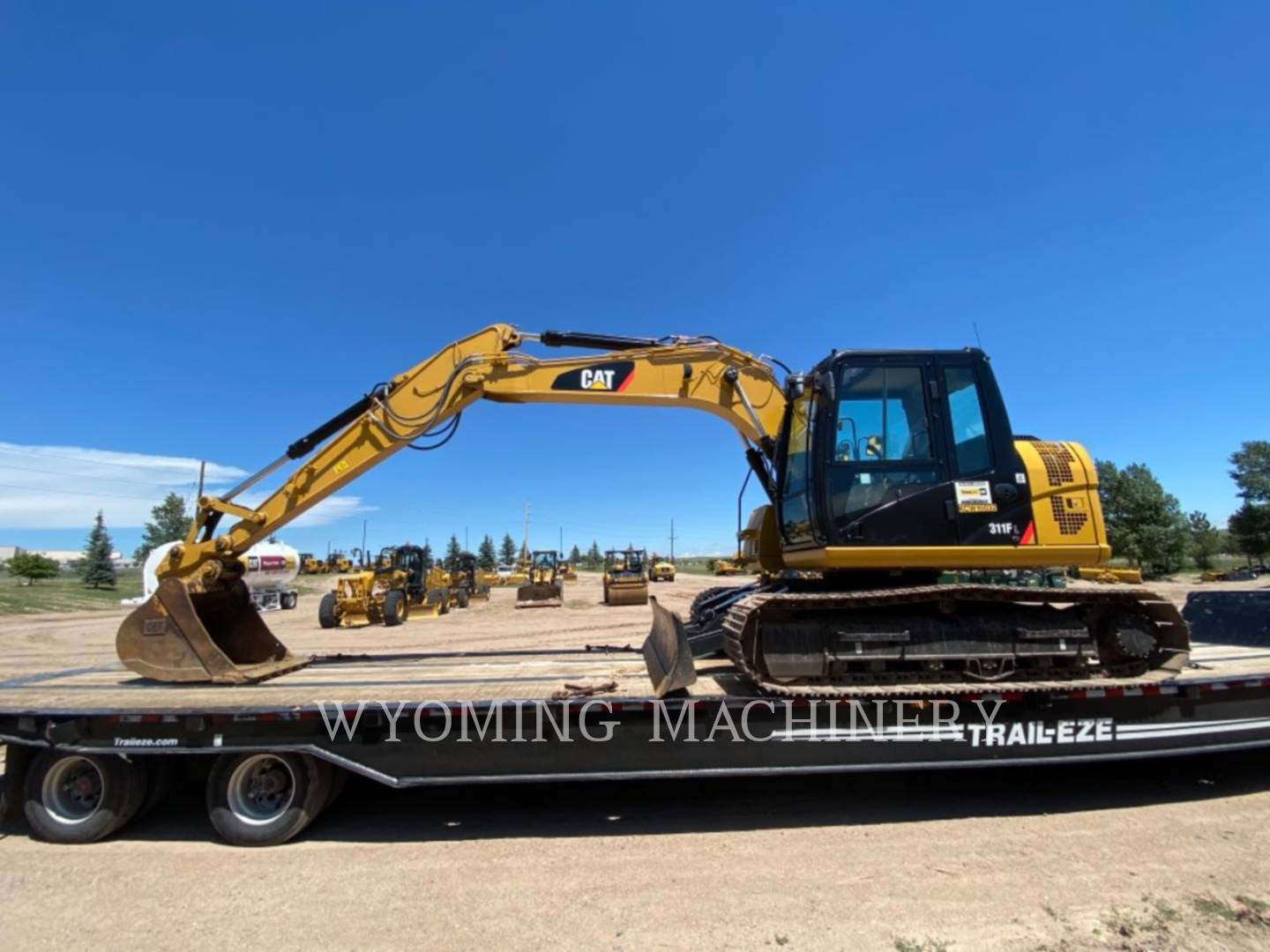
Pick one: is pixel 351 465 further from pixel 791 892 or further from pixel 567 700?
pixel 791 892

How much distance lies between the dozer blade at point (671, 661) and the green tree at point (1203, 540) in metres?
77.1

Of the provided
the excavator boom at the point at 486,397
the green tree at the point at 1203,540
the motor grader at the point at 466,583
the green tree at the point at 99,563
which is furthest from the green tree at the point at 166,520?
the green tree at the point at 1203,540

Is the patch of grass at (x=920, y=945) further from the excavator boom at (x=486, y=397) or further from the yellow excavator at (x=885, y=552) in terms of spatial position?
the excavator boom at (x=486, y=397)

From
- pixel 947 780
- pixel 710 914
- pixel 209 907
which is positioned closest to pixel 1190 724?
pixel 947 780

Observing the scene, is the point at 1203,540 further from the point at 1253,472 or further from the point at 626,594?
the point at 626,594

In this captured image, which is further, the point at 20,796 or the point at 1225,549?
the point at 1225,549

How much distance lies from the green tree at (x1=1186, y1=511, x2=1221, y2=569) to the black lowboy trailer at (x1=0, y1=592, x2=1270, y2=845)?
7489 centimetres

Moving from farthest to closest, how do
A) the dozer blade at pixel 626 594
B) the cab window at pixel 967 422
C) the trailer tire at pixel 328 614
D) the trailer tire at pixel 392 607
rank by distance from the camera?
the dozer blade at pixel 626 594 → the trailer tire at pixel 328 614 → the trailer tire at pixel 392 607 → the cab window at pixel 967 422

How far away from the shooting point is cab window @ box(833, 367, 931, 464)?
5.68 m

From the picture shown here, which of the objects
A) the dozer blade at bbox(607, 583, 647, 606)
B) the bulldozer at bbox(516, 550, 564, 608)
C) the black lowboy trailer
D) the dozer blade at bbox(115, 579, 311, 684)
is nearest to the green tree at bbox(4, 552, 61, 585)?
the bulldozer at bbox(516, 550, 564, 608)

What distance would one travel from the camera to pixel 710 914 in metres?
3.97

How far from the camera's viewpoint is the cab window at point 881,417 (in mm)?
5680

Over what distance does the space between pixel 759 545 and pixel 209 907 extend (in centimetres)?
511

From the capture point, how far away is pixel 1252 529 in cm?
5684
